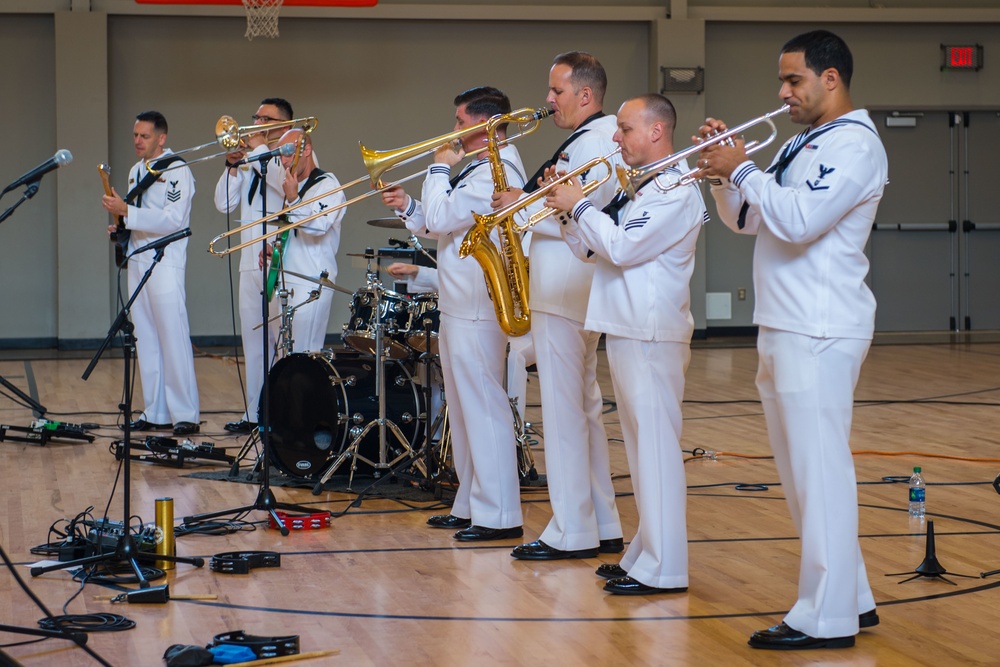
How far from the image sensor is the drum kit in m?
6.40

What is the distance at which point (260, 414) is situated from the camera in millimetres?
7145

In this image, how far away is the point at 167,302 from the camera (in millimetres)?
8383

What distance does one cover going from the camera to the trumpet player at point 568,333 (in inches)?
189

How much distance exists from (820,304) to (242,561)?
7.98ft

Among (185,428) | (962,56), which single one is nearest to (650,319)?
(185,428)

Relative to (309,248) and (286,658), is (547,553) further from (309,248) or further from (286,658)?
(309,248)

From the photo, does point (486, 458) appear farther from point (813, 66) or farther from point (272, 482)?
point (813, 66)

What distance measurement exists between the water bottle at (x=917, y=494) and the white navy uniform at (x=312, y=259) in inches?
148

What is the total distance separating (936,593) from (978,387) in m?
6.43

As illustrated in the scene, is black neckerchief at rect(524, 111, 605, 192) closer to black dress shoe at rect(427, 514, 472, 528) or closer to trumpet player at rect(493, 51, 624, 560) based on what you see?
trumpet player at rect(493, 51, 624, 560)

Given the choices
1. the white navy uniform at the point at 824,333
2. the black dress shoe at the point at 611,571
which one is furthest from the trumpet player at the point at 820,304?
the black dress shoe at the point at 611,571

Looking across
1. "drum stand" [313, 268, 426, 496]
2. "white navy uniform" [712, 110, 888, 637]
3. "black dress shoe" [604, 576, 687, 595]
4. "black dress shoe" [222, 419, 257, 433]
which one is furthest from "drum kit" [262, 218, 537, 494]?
"white navy uniform" [712, 110, 888, 637]

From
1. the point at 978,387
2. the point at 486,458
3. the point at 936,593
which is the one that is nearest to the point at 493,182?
the point at 486,458

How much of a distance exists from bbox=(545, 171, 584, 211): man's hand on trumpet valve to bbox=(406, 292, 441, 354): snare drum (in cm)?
190
